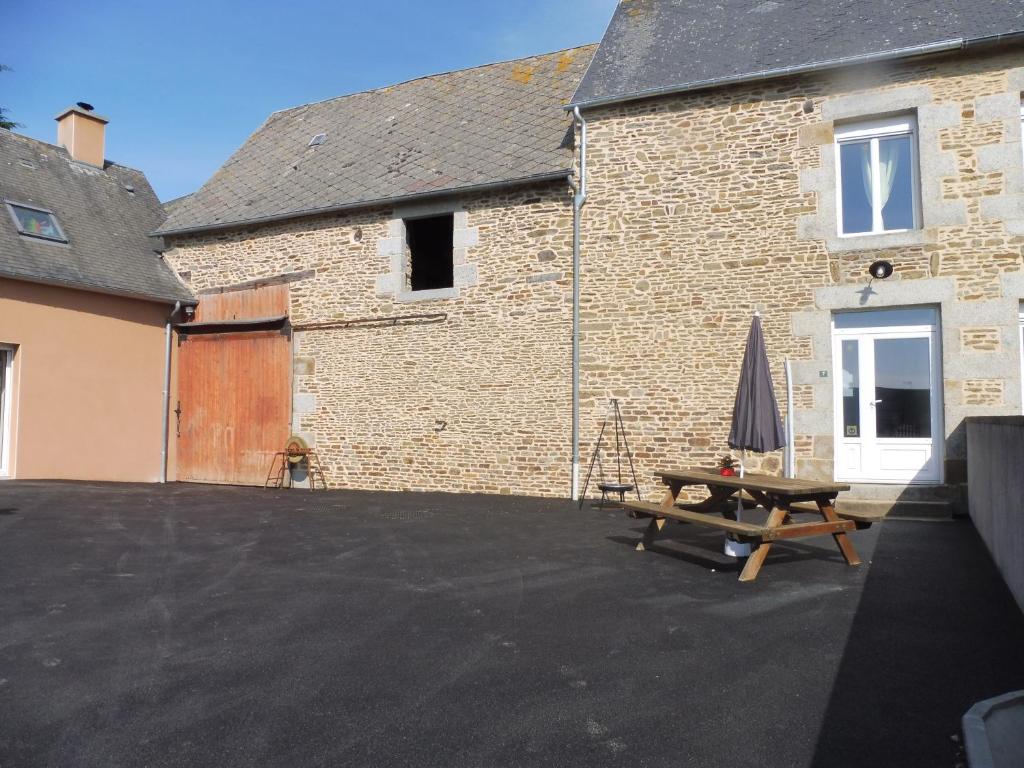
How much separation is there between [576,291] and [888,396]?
13.0 ft

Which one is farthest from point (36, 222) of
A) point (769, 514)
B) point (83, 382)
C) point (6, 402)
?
point (769, 514)

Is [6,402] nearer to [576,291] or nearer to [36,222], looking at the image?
[36,222]

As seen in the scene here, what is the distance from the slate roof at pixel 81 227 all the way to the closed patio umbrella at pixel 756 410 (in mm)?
9812

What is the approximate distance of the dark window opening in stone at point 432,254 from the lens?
12633 mm

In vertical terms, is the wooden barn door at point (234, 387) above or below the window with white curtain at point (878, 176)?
below

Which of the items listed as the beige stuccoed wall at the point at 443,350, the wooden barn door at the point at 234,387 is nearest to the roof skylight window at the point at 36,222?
the wooden barn door at the point at 234,387

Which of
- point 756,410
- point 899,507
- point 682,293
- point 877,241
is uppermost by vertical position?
point 877,241

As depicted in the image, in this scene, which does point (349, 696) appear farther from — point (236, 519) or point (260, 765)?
point (236, 519)

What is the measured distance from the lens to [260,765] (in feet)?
8.02

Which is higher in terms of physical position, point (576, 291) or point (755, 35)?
point (755, 35)

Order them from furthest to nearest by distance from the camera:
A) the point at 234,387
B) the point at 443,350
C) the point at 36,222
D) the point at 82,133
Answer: the point at 82,133 → the point at 234,387 → the point at 36,222 → the point at 443,350

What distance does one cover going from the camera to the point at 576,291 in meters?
9.48

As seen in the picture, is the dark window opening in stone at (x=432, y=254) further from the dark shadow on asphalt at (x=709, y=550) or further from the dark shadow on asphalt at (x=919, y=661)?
the dark shadow on asphalt at (x=919, y=661)

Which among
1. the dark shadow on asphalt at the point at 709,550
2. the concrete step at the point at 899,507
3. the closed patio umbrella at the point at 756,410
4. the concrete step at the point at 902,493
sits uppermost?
the closed patio umbrella at the point at 756,410
